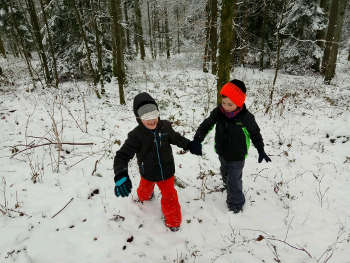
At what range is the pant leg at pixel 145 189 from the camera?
302 centimetres

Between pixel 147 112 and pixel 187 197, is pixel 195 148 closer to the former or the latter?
pixel 147 112

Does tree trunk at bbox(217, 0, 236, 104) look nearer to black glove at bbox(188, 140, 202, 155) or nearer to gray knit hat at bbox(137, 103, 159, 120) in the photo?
black glove at bbox(188, 140, 202, 155)

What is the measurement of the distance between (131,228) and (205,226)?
3.47ft

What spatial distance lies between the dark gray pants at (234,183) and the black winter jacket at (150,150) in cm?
92

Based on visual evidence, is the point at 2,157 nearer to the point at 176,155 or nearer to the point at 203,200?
the point at 176,155

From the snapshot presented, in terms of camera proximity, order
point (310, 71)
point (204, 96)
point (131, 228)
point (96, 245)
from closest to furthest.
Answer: point (96, 245)
point (131, 228)
point (204, 96)
point (310, 71)

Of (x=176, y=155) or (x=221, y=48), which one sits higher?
(x=221, y=48)

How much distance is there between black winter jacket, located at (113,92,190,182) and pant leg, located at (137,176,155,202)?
0.74 feet

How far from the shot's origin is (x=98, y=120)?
715 centimetres

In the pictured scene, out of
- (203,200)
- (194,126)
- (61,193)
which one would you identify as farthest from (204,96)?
(61,193)

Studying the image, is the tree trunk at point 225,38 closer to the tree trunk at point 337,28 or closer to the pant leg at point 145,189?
the pant leg at point 145,189

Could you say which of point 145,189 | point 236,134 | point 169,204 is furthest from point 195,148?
point 145,189

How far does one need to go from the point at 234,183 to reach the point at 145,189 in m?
1.35

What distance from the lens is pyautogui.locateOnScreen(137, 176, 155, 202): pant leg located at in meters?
3.02
